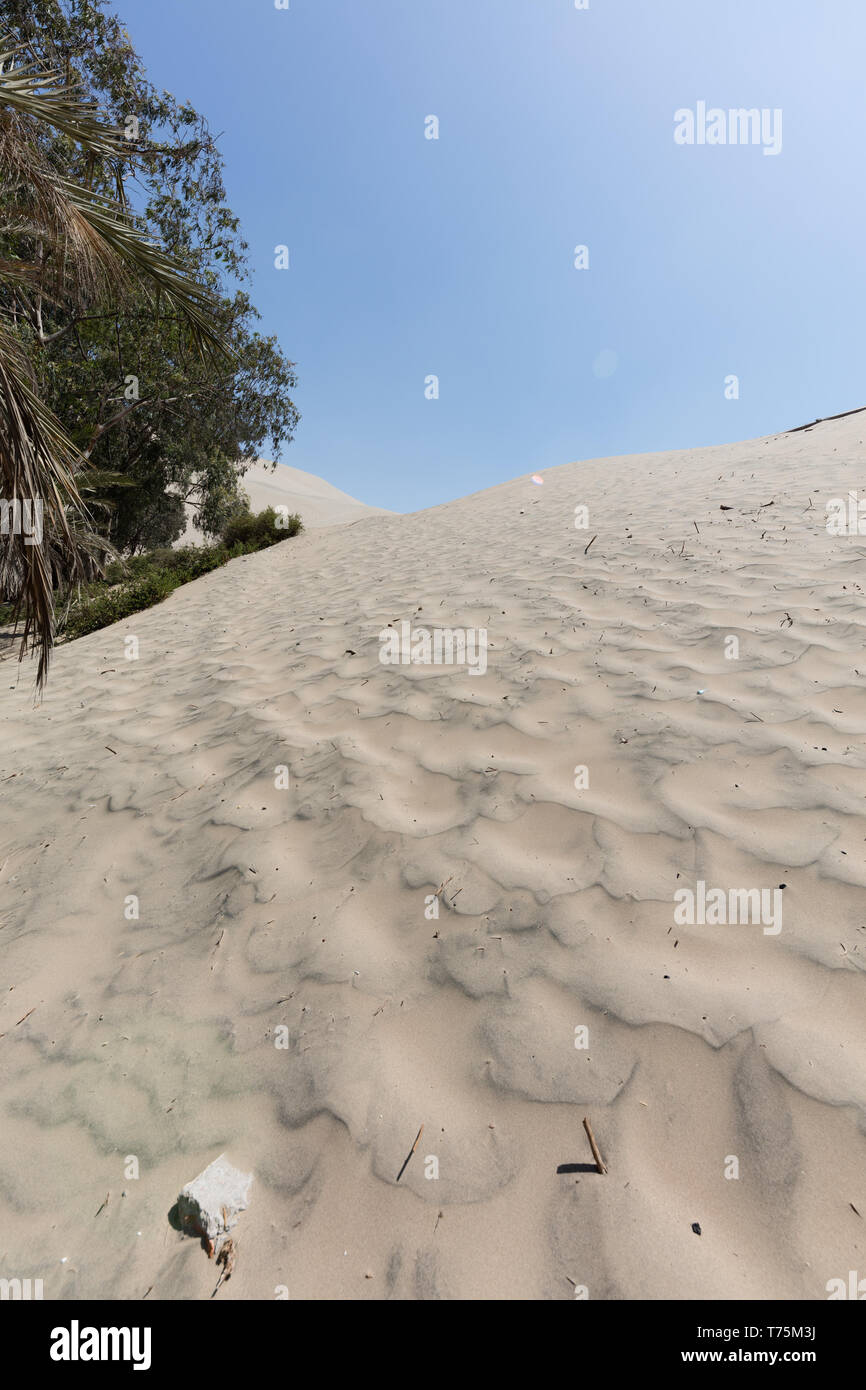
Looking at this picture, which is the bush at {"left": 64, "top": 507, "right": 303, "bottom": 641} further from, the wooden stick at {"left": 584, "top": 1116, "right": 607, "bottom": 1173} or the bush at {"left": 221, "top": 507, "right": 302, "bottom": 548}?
the wooden stick at {"left": 584, "top": 1116, "right": 607, "bottom": 1173}

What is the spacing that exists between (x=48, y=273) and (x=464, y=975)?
16.6ft

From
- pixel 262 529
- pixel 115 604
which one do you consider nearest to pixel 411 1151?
pixel 115 604

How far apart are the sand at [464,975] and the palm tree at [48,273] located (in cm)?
131

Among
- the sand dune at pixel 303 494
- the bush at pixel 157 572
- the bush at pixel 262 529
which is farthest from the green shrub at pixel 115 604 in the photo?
the sand dune at pixel 303 494

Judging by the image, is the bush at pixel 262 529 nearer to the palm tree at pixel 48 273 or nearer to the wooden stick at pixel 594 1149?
the palm tree at pixel 48 273

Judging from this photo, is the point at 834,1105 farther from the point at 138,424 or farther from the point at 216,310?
the point at 138,424

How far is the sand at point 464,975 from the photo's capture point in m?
1.33

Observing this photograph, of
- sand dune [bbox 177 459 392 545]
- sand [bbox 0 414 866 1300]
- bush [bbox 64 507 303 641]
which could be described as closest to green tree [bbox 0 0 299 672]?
bush [bbox 64 507 303 641]

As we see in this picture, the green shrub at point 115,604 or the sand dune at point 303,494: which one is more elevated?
the sand dune at point 303,494

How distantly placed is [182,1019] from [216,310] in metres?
4.70

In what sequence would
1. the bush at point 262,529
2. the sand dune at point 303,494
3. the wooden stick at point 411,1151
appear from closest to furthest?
the wooden stick at point 411,1151 → the bush at point 262,529 → the sand dune at point 303,494

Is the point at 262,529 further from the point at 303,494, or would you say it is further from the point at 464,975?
the point at 303,494
